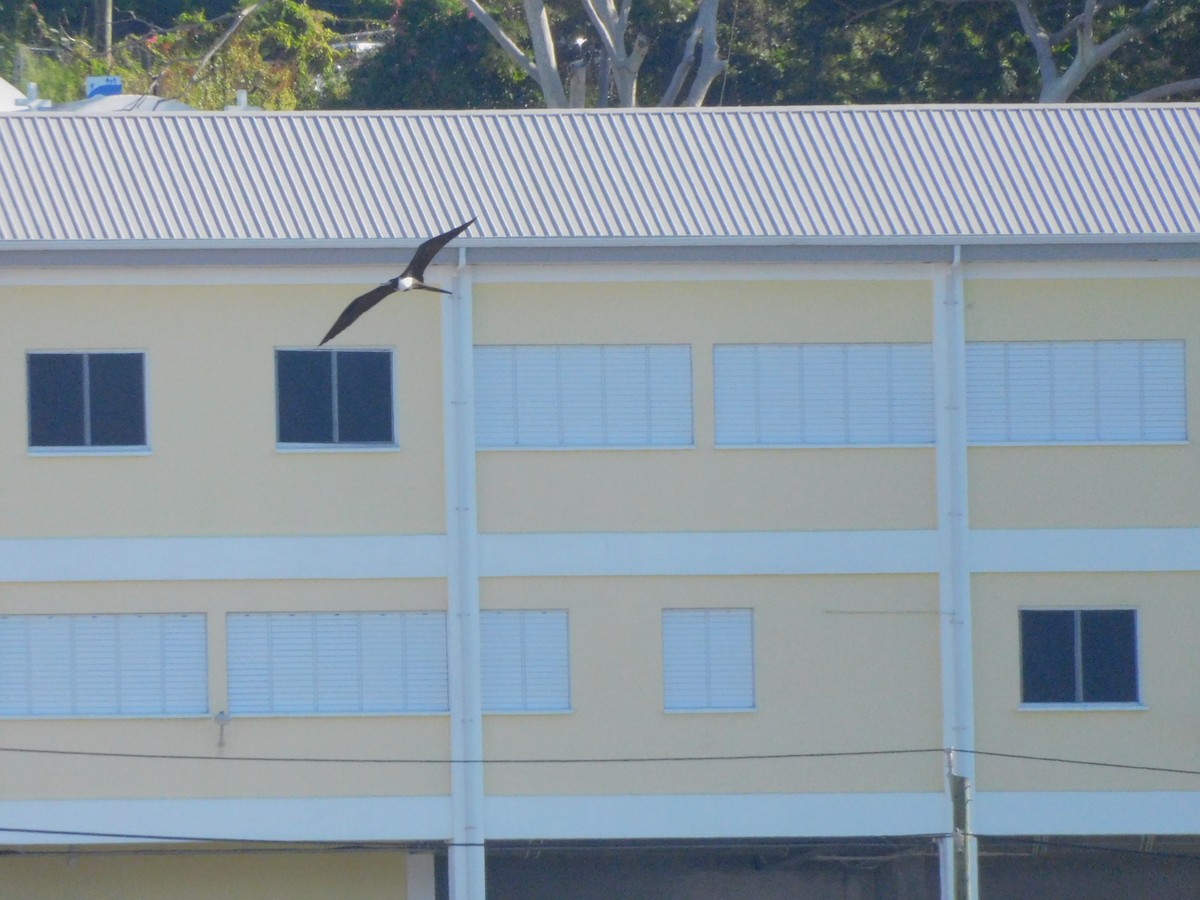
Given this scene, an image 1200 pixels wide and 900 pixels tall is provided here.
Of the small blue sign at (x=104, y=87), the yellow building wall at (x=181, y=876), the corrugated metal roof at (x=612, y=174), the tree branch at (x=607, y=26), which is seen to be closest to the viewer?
the corrugated metal roof at (x=612, y=174)

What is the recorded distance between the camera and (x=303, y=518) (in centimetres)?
1738

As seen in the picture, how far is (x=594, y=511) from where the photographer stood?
17.5m

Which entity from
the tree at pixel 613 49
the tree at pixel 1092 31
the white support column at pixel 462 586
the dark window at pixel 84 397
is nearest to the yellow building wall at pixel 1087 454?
the white support column at pixel 462 586

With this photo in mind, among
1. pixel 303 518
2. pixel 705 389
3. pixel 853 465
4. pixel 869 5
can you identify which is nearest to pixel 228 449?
pixel 303 518

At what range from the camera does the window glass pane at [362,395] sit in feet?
57.4

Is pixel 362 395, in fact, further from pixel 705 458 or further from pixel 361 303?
pixel 705 458

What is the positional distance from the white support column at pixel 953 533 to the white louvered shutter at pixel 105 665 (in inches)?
307

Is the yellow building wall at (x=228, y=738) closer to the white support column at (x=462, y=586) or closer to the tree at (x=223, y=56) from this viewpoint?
the white support column at (x=462, y=586)

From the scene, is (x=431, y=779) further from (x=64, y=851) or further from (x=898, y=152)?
(x=898, y=152)

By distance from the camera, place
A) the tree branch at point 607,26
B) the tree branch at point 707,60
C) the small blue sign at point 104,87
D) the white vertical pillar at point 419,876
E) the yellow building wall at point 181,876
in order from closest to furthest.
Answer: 1. the yellow building wall at point 181,876
2. the white vertical pillar at point 419,876
3. the small blue sign at point 104,87
4. the tree branch at point 707,60
5. the tree branch at point 607,26

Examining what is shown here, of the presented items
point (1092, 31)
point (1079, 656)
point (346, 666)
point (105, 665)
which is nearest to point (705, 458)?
point (346, 666)

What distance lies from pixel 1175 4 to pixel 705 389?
51.8 feet

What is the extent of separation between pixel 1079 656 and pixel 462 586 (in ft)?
21.6

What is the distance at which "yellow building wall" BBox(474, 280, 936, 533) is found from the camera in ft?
57.3
